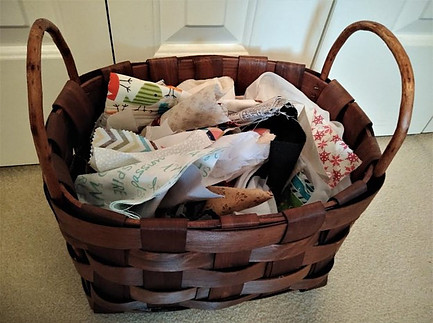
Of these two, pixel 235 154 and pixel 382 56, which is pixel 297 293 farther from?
pixel 382 56

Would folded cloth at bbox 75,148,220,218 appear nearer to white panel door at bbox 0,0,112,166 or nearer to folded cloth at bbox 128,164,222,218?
folded cloth at bbox 128,164,222,218

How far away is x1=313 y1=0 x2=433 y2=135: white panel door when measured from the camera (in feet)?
2.59

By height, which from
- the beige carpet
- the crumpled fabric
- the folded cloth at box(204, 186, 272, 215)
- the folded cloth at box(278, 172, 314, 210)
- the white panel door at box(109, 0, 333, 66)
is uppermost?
the white panel door at box(109, 0, 333, 66)

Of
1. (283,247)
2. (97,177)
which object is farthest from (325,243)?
(97,177)

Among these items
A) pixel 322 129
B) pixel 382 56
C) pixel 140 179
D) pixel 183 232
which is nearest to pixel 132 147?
pixel 140 179

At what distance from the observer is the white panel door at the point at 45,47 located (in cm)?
66

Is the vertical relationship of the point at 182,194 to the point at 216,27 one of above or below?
below

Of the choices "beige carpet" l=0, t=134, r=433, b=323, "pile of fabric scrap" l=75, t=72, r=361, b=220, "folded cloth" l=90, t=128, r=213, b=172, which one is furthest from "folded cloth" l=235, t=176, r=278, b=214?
"beige carpet" l=0, t=134, r=433, b=323

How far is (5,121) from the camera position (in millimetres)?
794

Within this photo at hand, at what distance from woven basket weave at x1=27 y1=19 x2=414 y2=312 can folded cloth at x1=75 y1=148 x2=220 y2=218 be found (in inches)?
1.5

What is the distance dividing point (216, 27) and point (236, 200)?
0.39 m

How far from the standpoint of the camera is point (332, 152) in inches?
24.4

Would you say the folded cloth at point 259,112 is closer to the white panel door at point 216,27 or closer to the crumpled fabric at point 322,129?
the crumpled fabric at point 322,129

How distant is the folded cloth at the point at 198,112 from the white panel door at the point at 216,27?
17 centimetres
